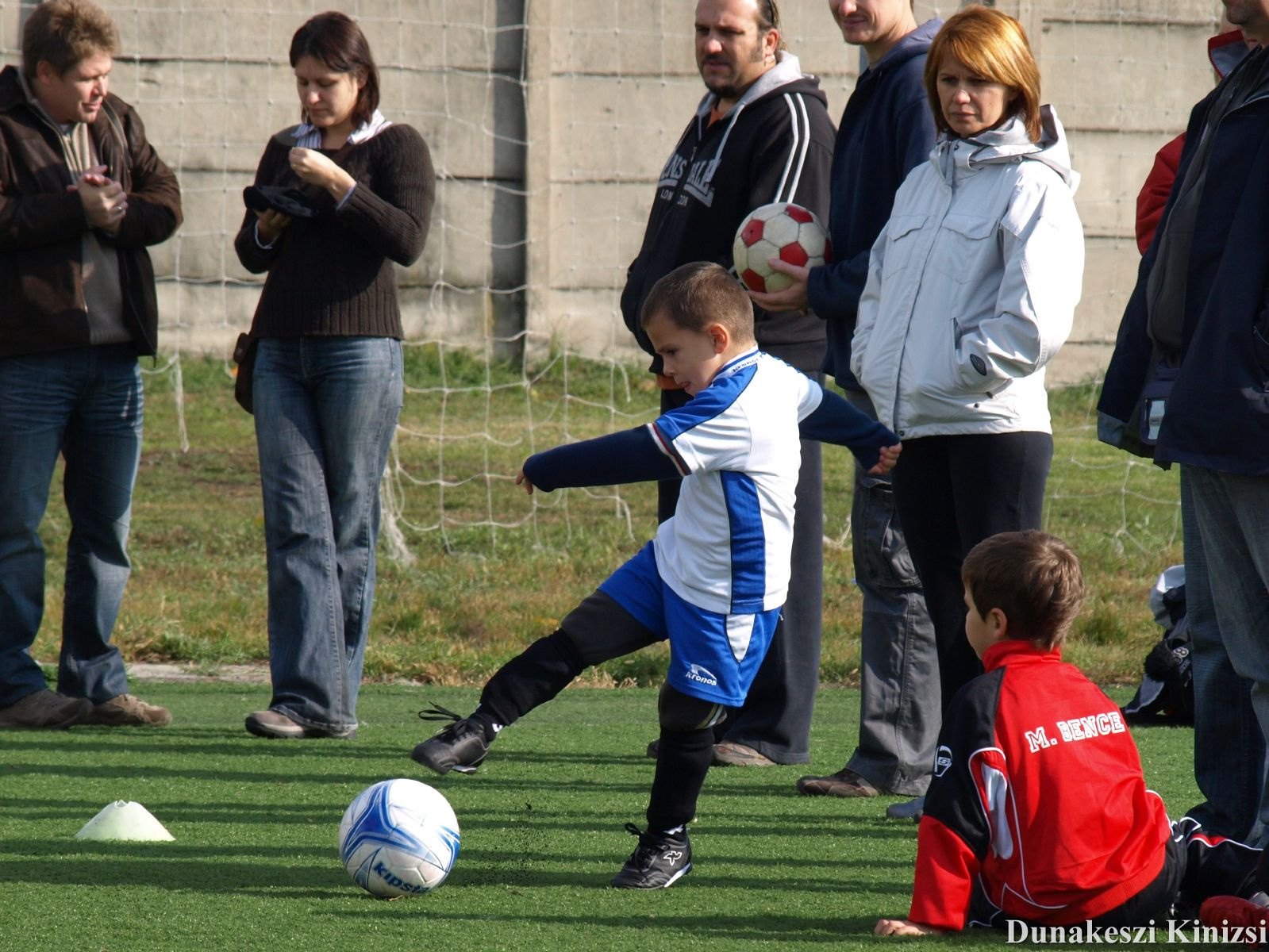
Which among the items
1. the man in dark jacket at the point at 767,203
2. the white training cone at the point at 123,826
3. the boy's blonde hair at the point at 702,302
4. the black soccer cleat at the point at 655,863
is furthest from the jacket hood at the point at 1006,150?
the white training cone at the point at 123,826

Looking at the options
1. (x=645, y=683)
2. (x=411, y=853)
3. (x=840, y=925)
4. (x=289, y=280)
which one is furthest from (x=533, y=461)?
(x=645, y=683)

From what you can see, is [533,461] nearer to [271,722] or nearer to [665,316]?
[665,316]

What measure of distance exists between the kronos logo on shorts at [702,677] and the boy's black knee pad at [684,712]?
0.13ft

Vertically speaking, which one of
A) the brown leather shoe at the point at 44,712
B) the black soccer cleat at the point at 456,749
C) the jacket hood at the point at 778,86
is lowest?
the brown leather shoe at the point at 44,712

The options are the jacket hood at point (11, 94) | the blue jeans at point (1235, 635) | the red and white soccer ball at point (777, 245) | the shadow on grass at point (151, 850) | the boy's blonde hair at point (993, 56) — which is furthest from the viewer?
the jacket hood at point (11, 94)

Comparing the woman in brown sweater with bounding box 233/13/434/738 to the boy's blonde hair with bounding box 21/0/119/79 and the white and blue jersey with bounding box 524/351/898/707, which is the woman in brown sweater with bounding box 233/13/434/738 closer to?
the boy's blonde hair with bounding box 21/0/119/79

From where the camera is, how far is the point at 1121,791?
10.6 feet

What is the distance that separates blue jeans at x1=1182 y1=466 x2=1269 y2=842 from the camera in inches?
135

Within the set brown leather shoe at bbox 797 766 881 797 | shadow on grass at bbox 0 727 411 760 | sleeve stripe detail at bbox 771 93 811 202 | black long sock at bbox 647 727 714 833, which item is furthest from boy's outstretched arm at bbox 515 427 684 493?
shadow on grass at bbox 0 727 411 760

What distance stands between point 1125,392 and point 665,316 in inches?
42.7

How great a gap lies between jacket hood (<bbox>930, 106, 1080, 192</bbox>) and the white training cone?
2.58 m

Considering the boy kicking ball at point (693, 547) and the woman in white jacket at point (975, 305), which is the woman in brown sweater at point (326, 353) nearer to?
the boy kicking ball at point (693, 547)

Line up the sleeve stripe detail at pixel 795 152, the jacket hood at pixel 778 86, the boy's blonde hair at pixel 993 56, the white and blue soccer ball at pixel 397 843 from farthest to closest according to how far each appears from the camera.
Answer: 1. the jacket hood at pixel 778 86
2. the sleeve stripe detail at pixel 795 152
3. the boy's blonde hair at pixel 993 56
4. the white and blue soccer ball at pixel 397 843

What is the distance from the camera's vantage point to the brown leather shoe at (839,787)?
473cm
